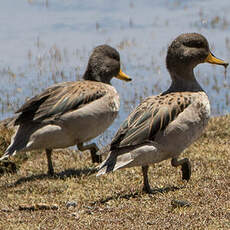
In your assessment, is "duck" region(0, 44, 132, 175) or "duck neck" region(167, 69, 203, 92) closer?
"duck neck" region(167, 69, 203, 92)

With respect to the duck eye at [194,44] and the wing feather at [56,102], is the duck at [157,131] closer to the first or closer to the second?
the duck eye at [194,44]

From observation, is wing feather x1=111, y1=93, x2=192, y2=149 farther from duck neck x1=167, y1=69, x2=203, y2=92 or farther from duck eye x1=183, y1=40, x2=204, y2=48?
duck eye x1=183, y1=40, x2=204, y2=48

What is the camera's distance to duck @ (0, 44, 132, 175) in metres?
8.80

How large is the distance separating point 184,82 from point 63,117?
2.13 meters

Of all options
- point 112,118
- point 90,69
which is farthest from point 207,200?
point 90,69

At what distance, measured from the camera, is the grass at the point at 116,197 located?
6027 millimetres

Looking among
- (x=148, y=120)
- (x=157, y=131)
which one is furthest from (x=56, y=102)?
(x=157, y=131)

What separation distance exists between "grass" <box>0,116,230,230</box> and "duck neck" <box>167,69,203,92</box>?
4.31 ft

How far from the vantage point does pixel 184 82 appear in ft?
25.6

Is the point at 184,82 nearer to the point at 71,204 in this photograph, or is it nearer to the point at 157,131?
the point at 157,131

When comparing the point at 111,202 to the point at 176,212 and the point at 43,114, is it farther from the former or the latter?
the point at 43,114

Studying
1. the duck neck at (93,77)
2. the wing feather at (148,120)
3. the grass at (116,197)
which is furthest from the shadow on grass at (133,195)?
the duck neck at (93,77)

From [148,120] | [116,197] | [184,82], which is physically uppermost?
[184,82]

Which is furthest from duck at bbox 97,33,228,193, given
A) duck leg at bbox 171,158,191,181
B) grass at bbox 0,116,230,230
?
grass at bbox 0,116,230,230
